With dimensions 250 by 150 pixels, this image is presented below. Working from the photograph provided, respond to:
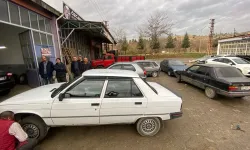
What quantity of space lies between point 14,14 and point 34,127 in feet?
17.6

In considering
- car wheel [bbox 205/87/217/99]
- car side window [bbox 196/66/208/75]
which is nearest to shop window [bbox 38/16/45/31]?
car side window [bbox 196/66/208/75]

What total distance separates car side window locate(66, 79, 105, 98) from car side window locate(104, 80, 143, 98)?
207 millimetres

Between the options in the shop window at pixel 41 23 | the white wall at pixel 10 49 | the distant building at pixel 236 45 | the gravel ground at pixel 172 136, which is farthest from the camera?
the distant building at pixel 236 45

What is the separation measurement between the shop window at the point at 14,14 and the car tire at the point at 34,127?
16.0ft

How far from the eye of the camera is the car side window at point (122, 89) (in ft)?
9.95

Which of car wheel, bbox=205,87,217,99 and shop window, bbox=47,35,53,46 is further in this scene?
shop window, bbox=47,35,53,46

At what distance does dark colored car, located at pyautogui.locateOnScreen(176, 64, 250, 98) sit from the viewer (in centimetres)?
500

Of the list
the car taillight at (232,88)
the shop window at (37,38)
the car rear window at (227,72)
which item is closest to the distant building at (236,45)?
the car rear window at (227,72)

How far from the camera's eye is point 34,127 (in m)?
→ 2.91

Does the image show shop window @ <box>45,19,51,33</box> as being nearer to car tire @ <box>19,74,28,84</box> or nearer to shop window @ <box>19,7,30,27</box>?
shop window @ <box>19,7,30,27</box>

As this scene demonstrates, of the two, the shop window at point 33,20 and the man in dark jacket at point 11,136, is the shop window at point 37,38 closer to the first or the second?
the shop window at point 33,20

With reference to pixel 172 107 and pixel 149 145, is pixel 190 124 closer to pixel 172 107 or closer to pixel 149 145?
pixel 172 107

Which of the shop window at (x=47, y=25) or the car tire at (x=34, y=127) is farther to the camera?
the shop window at (x=47, y=25)

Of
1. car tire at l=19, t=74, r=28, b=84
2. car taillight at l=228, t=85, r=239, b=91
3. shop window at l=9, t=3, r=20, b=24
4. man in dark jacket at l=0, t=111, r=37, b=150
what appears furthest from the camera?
car tire at l=19, t=74, r=28, b=84
